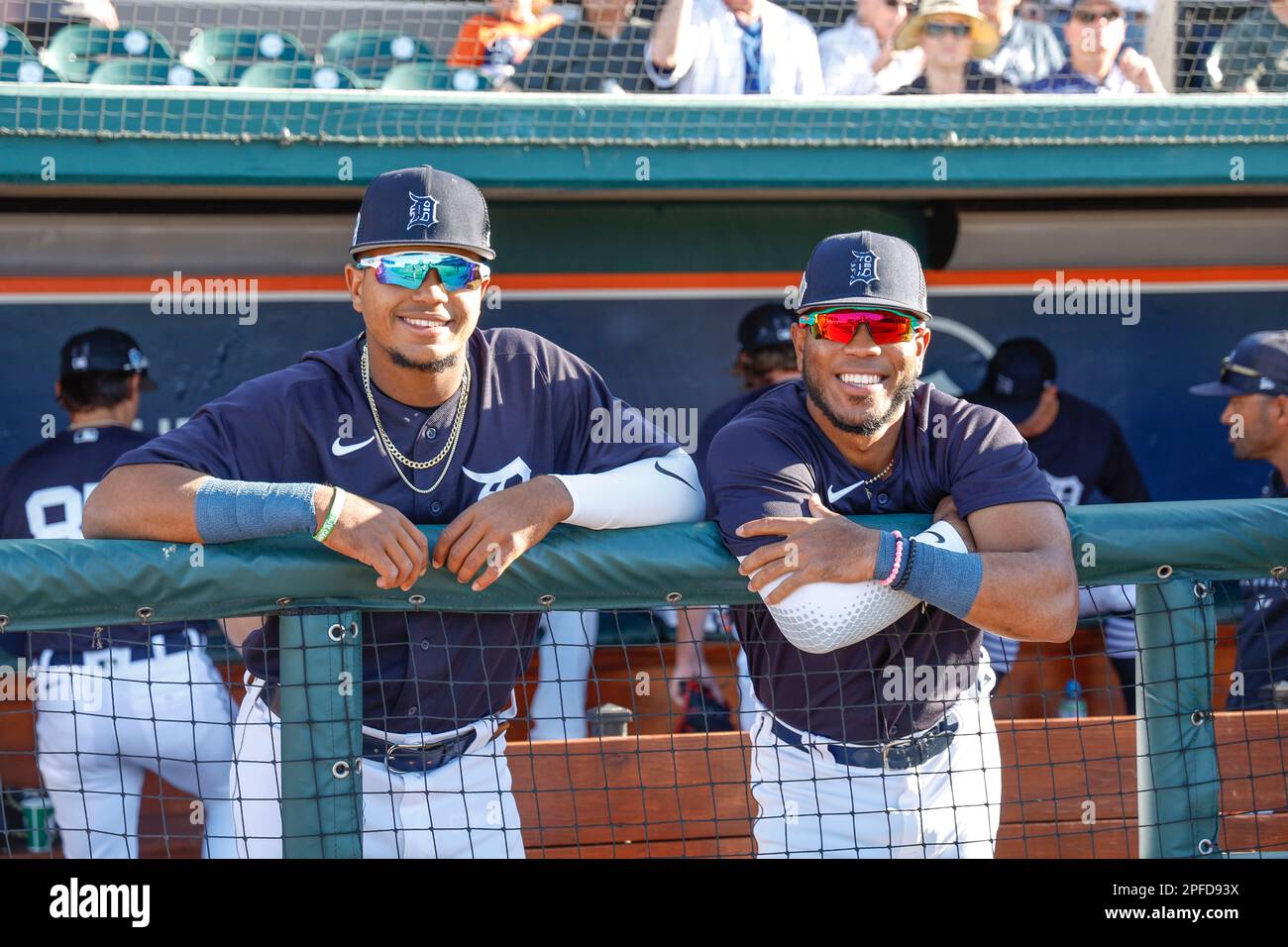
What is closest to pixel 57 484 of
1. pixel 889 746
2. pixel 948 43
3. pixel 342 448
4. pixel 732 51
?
pixel 342 448

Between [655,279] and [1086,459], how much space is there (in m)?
1.80

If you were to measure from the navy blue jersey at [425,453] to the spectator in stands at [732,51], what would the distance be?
2.88 meters

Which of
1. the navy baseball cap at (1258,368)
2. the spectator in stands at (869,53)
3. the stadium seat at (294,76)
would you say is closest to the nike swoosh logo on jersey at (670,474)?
the navy baseball cap at (1258,368)

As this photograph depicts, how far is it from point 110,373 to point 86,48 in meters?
1.86

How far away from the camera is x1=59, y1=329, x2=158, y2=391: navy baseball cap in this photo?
13.5ft

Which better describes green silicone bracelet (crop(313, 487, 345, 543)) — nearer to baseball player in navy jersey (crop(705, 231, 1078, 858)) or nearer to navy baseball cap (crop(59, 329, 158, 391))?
baseball player in navy jersey (crop(705, 231, 1078, 858))

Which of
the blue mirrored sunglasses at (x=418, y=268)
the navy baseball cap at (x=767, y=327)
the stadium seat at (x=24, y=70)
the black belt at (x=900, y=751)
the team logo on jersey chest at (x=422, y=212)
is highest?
the stadium seat at (x=24, y=70)

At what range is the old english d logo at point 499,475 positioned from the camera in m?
2.42

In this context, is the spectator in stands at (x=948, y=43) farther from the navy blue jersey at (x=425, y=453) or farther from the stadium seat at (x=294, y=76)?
the navy blue jersey at (x=425, y=453)

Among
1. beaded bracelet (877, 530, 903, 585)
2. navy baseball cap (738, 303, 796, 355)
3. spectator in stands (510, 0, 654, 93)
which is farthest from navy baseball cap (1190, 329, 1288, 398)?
beaded bracelet (877, 530, 903, 585)

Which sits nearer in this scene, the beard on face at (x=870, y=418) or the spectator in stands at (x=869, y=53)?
the beard on face at (x=870, y=418)

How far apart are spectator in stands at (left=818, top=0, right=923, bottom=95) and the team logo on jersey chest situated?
11.0 feet
